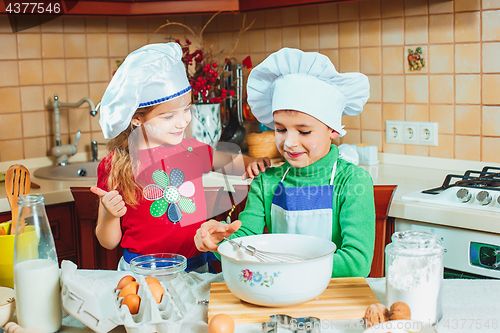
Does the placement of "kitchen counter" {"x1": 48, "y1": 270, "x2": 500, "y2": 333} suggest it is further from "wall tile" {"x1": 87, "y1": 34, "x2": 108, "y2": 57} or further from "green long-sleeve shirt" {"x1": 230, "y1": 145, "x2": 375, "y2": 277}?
"wall tile" {"x1": 87, "y1": 34, "x2": 108, "y2": 57}

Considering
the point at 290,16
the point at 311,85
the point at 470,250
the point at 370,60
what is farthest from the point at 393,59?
the point at 311,85

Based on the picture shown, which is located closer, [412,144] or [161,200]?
[161,200]

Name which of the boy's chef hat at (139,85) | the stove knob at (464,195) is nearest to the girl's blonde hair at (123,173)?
the boy's chef hat at (139,85)

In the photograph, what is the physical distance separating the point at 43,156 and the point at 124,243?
1.12 metres

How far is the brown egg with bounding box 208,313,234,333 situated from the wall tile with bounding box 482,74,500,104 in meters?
1.42

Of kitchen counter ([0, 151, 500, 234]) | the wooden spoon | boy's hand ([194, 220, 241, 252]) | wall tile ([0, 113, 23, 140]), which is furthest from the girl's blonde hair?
wall tile ([0, 113, 23, 140])

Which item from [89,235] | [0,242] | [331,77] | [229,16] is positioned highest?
[229,16]

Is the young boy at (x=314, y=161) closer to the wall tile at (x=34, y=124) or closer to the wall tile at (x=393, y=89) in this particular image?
the wall tile at (x=393, y=89)

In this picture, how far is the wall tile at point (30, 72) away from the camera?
6.83 feet

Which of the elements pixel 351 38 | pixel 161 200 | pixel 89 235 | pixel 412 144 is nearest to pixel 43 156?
pixel 89 235

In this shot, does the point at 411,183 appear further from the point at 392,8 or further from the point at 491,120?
the point at 392,8

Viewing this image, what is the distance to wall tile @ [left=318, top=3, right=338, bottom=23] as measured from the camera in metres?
2.08

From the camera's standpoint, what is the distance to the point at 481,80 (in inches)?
68.6

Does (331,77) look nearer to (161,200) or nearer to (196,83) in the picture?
(161,200)
